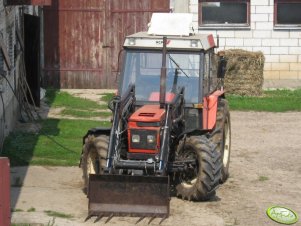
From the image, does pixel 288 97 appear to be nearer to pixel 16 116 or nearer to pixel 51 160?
pixel 16 116

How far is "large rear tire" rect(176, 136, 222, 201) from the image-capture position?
11.2 metres

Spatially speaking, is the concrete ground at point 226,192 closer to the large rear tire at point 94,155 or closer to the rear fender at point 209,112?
the large rear tire at point 94,155

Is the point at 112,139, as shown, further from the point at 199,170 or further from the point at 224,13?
the point at 224,13

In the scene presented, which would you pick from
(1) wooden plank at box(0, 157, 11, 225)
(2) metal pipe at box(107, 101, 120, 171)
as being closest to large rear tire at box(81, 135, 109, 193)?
(2) metal pipe at box(107, 101, 120, 171)

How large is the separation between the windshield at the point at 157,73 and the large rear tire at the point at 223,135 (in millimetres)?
762

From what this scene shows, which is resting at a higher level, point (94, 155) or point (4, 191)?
point (4, 191)

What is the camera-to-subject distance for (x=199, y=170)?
11297mm

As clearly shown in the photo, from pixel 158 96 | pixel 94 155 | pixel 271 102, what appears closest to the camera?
pixel 94 155

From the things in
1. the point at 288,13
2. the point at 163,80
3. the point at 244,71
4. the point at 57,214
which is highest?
the point at 288,13

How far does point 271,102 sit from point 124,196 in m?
11.4

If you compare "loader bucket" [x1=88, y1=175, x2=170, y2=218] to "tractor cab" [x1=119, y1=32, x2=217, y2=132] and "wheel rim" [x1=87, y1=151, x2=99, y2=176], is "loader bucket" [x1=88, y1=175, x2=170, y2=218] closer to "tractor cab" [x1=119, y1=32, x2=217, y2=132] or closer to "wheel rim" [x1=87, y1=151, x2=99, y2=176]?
"wheel rim" [x1=87, y1=151, x2=99, y2=176]

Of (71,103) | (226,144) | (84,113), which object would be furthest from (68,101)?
(226,144)

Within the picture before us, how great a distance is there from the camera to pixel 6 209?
8.70m

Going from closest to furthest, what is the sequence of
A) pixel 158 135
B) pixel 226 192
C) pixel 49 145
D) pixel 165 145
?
1. pixel 165 145
2. pixel 158 135
3. pixel 226 192
4. pixel 49 145
